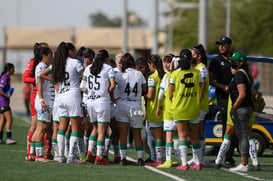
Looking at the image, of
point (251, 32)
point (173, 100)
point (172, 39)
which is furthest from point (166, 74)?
point (172, 39)

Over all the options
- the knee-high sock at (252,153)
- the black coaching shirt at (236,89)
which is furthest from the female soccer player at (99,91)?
the knee-high sock at (252,153)

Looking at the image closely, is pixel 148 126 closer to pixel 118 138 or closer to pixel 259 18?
pixel 118 138

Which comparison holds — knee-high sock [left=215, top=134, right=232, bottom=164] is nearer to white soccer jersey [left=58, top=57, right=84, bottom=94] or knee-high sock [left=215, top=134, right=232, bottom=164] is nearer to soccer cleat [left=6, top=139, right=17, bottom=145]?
white soccer jersey [left=58, top=57, right=84, bottom=94]

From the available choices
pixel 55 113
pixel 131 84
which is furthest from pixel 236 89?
pixel 55 113

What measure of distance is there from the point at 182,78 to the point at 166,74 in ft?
2.31

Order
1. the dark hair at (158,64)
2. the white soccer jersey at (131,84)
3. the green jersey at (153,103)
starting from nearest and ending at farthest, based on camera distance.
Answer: the white soccer jersey at (131,84)
the green jersey at (153,103)
the dark hair at (158,64)

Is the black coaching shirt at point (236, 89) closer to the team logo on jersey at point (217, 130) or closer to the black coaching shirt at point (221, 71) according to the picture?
the black coaching shirt at point (221, 71)

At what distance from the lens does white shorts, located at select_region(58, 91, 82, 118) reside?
48.1 ft

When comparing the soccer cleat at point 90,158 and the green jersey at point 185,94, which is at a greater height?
the green jersey at point 185,94

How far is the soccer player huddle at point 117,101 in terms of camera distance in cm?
1428

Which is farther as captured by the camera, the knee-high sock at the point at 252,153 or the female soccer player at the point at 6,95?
the female soccer player at the point at 6,95

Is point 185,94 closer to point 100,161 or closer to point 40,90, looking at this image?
point 100,161

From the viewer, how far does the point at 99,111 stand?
14.8 meters

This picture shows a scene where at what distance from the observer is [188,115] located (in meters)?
14.2
